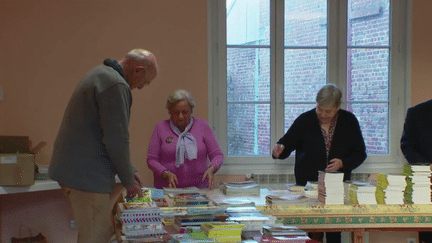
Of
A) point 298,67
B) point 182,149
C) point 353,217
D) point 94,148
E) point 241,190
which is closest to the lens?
point 94,148

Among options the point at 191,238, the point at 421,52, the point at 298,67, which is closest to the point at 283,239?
the point at 191,238

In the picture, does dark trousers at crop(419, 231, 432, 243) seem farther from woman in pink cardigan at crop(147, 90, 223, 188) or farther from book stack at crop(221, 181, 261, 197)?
woman in pink cardigan at crop(147, 90, 223, 188)

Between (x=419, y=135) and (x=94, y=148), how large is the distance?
2766 mm

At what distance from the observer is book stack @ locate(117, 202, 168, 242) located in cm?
266

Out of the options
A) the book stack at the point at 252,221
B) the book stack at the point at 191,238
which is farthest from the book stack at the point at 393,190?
the book stack at the point at 191,238

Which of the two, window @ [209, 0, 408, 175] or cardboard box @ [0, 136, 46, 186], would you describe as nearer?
cardboard box @ [0, 136, 46, 186]

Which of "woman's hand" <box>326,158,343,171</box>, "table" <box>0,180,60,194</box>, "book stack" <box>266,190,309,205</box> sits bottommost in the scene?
"table" <box>0,180,60,194</box>

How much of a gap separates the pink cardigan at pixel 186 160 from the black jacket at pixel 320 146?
723 millimetres

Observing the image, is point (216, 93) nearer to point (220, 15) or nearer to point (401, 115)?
point (220, 15)

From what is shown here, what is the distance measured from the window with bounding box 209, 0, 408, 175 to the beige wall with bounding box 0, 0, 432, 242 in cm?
25

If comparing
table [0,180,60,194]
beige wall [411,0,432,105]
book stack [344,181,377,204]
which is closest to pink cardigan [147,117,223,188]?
table [0,180,60,194]

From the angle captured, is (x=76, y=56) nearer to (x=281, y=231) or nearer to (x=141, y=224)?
(x=141, y=224)

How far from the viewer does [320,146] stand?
15.1ft

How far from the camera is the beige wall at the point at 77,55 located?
16.2 ft
